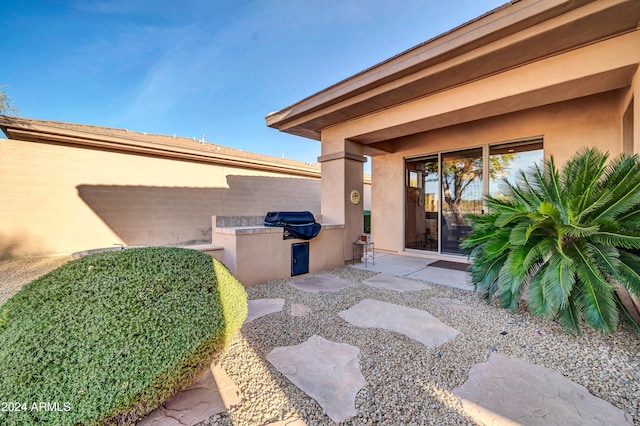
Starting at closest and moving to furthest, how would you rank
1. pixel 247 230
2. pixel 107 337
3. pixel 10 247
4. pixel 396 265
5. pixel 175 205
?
pixel 107 337
pixel 247 230
pixel 10 247
pixel 396 265
pixel 175 205

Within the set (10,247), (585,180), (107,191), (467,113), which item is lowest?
(10,247)

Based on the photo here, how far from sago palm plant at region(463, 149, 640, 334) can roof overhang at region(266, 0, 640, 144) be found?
4.35 feet

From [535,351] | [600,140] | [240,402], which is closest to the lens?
[240,402]

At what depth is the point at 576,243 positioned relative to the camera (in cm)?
286

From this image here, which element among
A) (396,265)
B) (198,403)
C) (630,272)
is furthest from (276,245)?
(630,272)

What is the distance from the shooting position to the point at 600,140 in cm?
456

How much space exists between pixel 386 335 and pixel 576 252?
7.28ft

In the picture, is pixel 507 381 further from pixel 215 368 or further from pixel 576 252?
pixel 215 368

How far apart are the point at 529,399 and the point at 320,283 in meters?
3.17

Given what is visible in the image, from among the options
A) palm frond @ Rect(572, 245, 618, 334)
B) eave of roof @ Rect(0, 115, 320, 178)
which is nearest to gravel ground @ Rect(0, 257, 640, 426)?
palm frond @ Rect(572, 245, 618, 334)

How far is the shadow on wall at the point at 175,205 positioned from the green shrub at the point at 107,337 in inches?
242

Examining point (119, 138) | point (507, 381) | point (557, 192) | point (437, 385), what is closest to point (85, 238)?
point (119, 138)

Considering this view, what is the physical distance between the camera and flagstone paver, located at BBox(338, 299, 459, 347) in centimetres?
273

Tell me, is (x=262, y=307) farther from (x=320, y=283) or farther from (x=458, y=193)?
(x=458, y=193)
